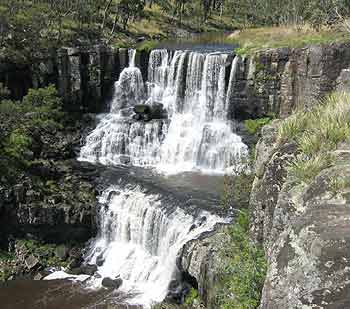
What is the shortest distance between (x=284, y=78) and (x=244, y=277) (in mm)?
19402

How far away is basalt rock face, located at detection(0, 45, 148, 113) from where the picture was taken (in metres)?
30.4

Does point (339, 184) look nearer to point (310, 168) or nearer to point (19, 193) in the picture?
point (310, 168)

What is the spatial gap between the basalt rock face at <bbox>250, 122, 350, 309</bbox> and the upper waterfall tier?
18.4 meters

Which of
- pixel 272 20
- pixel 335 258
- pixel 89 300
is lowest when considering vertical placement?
pixel 89 300

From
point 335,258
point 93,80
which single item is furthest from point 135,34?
point 335,258

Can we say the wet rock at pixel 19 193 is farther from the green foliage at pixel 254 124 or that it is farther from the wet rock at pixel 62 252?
the green foliage at pixel 254 124

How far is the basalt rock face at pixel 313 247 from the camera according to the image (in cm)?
464

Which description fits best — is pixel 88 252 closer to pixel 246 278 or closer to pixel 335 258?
pixel 246 278

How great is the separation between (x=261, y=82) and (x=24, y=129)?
1457 centimetres

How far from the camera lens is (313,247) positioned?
5.16 m

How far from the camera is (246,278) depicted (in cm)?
1018

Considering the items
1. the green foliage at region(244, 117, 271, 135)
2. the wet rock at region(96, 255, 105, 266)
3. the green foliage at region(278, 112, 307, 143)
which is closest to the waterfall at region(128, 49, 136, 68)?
the green foliage at region(244, 117, 271, 135)

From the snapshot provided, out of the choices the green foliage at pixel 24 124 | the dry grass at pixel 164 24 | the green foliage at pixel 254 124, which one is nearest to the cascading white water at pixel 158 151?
the green foliage at pixel 254 124

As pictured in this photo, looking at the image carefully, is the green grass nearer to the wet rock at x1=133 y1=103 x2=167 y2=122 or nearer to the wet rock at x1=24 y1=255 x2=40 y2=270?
the wet rock at x1=24 y1=255 x2=40 y2=270
